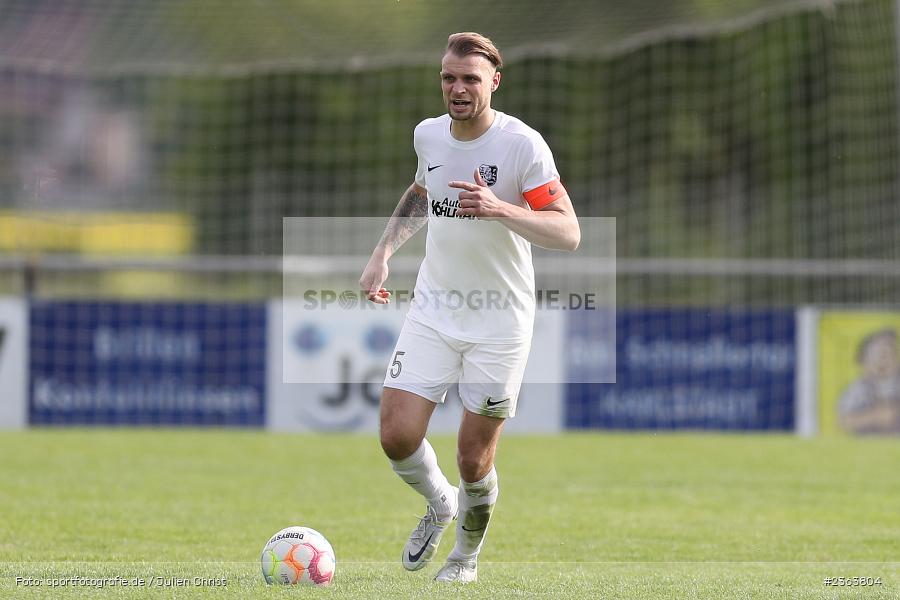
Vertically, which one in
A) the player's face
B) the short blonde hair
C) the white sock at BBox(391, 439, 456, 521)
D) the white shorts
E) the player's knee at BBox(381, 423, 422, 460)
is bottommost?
the white sock at BBox(391, 439, 456, 521)

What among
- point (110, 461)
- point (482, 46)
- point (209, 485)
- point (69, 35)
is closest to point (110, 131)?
point (69, 35)

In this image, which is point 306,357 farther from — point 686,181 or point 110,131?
point 686,181

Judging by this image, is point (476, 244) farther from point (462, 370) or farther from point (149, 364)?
point (149, 364)

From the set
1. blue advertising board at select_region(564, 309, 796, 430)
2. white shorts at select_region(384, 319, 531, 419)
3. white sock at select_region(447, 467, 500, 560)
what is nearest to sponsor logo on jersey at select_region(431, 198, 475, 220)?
white shorts at select_region(384, 319, 531, 419)

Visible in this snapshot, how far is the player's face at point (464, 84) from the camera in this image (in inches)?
249

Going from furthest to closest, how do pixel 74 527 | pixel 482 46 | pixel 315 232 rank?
pixel 315 232, pixel 74 527, pixel 482 46

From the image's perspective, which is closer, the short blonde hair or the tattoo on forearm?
the short blonde hair

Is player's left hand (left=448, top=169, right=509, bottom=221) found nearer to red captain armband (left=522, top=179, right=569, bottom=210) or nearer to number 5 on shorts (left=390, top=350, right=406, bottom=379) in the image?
red captain armband (left=522, top=179, right=569, bottom=210)

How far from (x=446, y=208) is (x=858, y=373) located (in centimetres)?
1009

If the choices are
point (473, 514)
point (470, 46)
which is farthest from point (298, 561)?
point (470, 46)

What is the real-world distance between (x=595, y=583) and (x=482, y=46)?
2400 mm

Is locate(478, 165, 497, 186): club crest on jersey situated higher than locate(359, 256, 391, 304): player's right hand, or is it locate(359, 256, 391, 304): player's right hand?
locate(478, 165, 497, 186): club crest on jersey

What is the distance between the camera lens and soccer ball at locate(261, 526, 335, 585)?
20.8ft

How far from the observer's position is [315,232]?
18266mm
